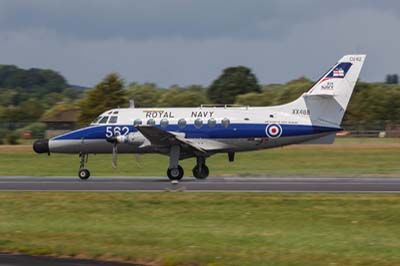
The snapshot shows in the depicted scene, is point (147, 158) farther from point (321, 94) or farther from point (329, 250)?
point (329, 250)

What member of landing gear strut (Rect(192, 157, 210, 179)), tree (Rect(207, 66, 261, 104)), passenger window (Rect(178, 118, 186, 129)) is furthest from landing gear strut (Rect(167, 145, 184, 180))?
tree (Rect(207, 66, 261, 104))

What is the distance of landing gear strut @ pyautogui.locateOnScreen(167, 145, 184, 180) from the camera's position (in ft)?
104

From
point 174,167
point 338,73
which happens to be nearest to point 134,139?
point 174,167

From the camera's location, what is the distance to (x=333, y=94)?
3241cm

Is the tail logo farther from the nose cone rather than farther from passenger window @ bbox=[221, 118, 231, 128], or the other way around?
the nose cone

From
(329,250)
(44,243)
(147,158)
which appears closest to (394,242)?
(329,250)

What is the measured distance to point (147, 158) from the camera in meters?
49.5

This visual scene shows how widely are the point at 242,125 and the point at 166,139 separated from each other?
3.00 metres

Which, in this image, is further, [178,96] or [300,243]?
[178,96]

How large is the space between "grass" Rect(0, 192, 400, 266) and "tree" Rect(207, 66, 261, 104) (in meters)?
107

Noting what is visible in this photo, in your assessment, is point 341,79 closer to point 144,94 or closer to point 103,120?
point 103,120

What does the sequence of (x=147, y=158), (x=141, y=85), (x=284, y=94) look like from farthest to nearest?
1. (x=141, y=85)
2. (x=284, y=94)
3. (x=147, y=158)

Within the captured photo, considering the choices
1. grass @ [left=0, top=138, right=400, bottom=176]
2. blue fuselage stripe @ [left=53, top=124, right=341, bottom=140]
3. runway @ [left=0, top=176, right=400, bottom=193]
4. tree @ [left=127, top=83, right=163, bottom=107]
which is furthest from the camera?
tree @ [left=127, top=83, right=163, bottom=107]

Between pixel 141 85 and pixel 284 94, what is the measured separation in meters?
26.1
